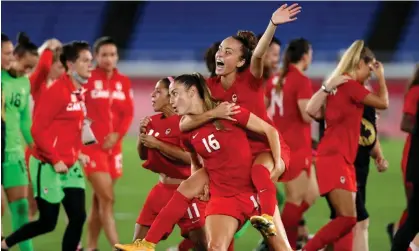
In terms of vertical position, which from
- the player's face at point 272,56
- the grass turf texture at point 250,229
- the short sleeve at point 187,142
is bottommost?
the grass turf texture at point 250,229

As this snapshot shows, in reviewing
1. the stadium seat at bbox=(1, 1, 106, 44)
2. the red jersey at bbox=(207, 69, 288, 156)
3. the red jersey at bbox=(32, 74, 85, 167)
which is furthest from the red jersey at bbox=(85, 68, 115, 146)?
the stadium seat at bbox=(1, 1, 106, 44)

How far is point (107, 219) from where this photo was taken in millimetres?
9914

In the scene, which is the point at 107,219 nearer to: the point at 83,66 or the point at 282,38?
the point at 83,66

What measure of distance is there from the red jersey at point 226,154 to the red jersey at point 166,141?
1.02 metres

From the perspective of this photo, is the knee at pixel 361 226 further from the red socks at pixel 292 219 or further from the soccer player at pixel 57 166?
the soccer player at pixel 57 166

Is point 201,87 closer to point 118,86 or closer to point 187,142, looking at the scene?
point 187,142

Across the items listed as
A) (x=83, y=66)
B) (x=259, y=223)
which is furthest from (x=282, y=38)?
(x=259, y=223)

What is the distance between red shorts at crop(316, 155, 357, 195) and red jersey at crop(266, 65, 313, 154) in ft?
4.44

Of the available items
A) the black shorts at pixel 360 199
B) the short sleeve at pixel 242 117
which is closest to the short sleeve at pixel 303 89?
the black shorts at pixel 360 199

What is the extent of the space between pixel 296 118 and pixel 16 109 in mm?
2606

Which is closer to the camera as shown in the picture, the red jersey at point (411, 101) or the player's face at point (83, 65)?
the red jersey at point (411, 101)

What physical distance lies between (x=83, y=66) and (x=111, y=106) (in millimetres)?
1847

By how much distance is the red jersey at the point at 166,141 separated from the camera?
26.5 ft

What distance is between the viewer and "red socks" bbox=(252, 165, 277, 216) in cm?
683
